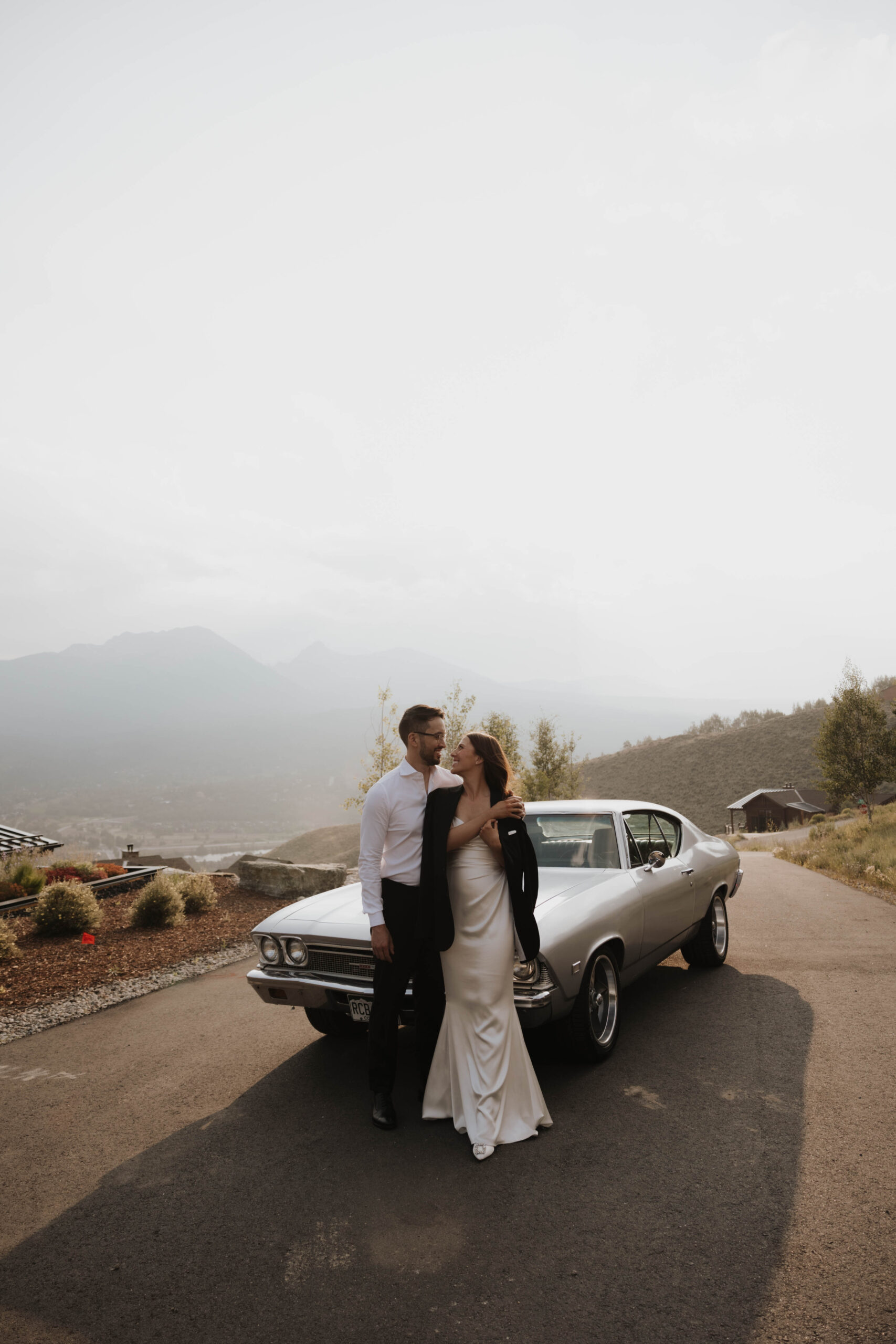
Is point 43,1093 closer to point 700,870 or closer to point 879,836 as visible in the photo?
point 700,870

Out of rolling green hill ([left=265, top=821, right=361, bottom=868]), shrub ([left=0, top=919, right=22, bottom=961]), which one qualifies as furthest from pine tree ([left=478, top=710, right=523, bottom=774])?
rolling green hill ([left=265, top=821, right=361, bottom=868])

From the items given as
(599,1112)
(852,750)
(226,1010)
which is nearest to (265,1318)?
(599,1112)

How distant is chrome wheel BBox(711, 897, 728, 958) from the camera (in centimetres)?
670

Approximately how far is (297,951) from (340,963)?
1.00ft

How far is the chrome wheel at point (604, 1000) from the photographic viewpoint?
462cm

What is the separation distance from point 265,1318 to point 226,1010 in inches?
151

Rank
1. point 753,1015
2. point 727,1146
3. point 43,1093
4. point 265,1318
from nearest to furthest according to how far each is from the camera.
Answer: point 265,1318, point 727,1146, point 43,1093, point 753,1015

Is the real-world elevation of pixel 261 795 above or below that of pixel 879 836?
below

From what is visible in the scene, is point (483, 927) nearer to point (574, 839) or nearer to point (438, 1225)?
point (438, 1225)

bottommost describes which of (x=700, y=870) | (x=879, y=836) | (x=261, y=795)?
(x=261, y=795)

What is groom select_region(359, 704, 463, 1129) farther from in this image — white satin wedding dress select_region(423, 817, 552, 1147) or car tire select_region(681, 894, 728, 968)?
car tire select_region(681, 894, 728, 968)

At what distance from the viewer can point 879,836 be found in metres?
18.1

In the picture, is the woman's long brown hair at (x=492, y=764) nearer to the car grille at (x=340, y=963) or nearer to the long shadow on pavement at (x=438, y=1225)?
the car grille at (x=340, y=963)

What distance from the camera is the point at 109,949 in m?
8.30
